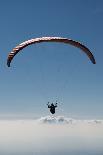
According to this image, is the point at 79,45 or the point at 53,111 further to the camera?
the point at 53,111

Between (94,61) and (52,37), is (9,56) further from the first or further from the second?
(94,61)

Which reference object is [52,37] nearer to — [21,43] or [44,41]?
[44,41]

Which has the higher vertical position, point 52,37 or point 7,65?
point 52,37

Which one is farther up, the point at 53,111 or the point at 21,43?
the point at 21,43

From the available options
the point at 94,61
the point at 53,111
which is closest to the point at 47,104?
the point at 53,111

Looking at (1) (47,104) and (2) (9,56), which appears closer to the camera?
(2) (9,56)

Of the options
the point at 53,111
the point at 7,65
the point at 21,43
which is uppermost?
the point at 21,43

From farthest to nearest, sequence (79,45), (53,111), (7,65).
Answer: (53,111) → (79,45) → (7,65)

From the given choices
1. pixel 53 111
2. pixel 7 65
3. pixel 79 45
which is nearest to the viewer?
pixel 7 65

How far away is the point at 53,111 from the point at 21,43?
10.5 m

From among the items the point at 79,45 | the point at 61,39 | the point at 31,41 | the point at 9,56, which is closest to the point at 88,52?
the point at 79,45

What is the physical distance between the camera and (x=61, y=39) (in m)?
35.6

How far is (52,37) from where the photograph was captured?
35688 mm

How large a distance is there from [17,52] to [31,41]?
6.20 feet
